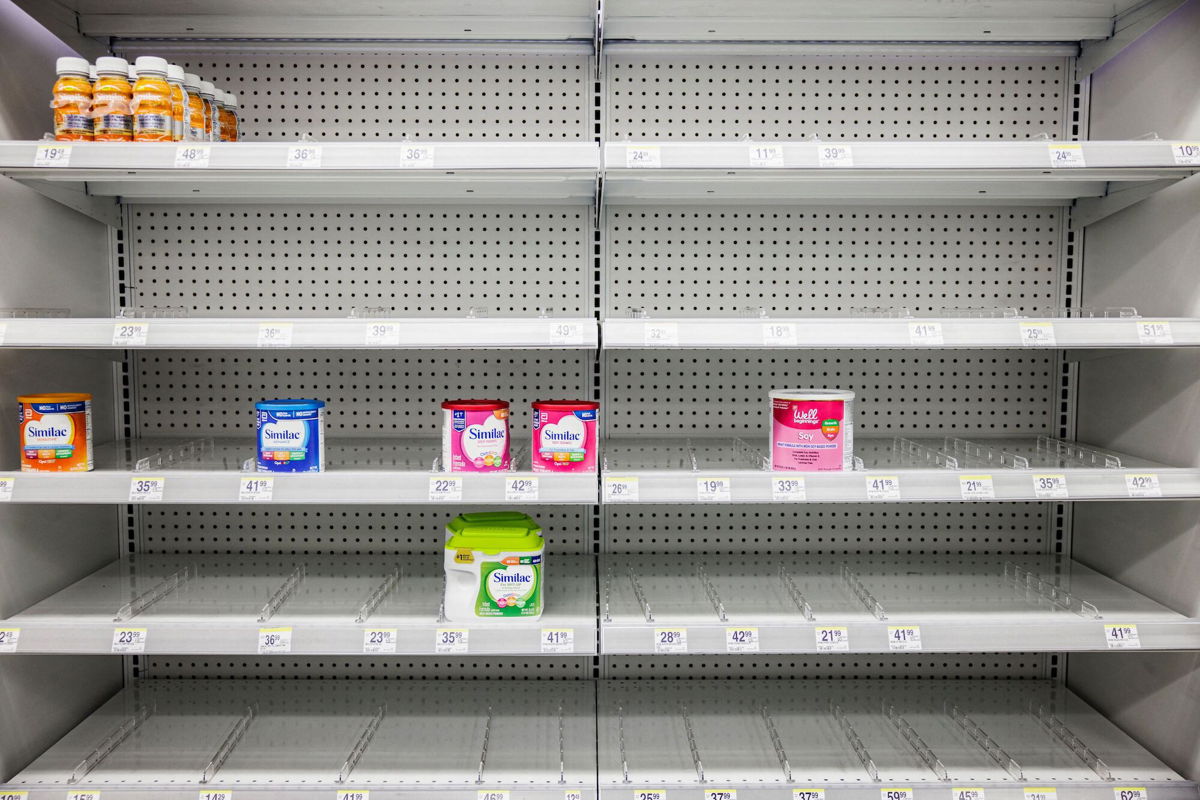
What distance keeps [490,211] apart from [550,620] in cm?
116

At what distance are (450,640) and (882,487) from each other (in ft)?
3.31

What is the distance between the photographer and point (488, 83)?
6.76ft

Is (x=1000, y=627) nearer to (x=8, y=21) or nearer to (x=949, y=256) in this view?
(x=949, y=256)

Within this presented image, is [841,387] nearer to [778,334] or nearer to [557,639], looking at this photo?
[778,334]

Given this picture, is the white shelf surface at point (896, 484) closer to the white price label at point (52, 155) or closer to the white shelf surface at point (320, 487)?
the white shelf surface at point (320, 487)

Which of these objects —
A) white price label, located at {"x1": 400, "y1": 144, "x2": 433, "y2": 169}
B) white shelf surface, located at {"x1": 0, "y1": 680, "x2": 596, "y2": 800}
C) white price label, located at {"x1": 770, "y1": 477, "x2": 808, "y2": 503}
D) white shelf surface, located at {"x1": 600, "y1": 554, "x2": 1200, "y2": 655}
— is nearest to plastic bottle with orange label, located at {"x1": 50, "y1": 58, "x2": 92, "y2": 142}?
white price label, located at {"x1": 400, "y1": 144, "x2": 433, "y2": 169}

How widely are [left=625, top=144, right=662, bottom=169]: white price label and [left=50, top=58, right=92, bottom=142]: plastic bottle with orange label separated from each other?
1187 millimetres

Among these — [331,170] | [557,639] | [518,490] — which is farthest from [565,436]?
[331,170]

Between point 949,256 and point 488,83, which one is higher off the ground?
point 488,83

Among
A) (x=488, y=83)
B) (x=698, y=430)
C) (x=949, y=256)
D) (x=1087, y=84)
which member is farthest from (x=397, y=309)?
(x=1087, y=84)

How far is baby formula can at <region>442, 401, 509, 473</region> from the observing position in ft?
5.16

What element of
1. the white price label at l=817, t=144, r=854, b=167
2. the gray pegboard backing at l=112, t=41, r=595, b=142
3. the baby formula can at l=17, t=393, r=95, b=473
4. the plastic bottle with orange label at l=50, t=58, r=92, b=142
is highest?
the gray pegboard backing at l=112, t=41, r=595, b=142

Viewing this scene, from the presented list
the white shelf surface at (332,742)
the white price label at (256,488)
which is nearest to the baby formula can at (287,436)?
the white price label at (256,488)

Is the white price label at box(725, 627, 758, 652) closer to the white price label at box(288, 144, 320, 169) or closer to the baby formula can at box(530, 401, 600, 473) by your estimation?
the baby formula can at box(530, 401, 600, 473)
